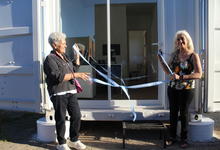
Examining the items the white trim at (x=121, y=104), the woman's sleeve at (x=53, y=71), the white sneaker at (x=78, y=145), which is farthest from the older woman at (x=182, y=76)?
the woman's sleeve at (x=53, y=71)

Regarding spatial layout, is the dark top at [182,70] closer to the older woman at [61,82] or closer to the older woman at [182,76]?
the older woman at [182,76]

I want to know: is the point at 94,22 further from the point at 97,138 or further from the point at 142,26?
the point at 142,26

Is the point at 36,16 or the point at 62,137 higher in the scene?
the point at 36,16

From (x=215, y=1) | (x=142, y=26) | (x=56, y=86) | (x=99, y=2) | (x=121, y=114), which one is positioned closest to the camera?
(x=56, y=86)

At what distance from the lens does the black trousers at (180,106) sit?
4.18m

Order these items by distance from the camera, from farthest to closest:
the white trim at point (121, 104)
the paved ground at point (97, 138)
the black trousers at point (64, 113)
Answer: the white trim at point (121, 104) → the paved ground at point (97, 138) → the black trousers at point (64, 113)

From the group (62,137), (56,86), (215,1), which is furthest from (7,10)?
(215,1)

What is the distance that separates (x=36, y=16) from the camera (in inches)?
183

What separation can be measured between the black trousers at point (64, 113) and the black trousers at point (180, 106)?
1.30 meters

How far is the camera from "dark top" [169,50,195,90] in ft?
13.6

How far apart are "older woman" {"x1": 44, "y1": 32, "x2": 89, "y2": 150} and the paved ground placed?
0.50m

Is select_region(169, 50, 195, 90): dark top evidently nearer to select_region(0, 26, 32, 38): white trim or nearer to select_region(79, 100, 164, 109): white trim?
select_region(79, 100, 164, 109): white trim

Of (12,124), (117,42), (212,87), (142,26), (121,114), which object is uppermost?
(142,26)

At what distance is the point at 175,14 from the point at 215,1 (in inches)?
22.5
